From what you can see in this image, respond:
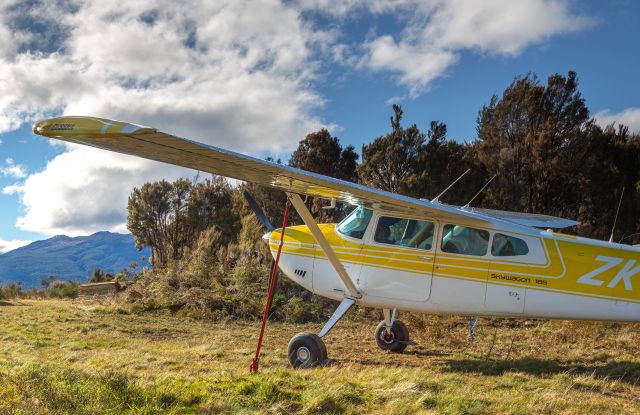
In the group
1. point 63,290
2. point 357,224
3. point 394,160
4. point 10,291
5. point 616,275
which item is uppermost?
point 394,160

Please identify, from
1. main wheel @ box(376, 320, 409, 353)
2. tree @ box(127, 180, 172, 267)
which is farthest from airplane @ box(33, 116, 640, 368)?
tree @ box(127, 180, 172, 267)

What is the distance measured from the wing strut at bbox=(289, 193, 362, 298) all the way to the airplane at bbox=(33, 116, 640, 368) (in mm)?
15

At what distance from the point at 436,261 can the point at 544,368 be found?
208cm

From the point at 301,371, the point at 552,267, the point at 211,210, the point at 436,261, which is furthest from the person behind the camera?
the point at 211,210

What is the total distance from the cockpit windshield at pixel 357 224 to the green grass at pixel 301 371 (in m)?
2.01

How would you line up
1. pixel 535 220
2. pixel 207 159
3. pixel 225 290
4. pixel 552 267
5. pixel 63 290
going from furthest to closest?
1. pixel 63 290
2. pixel 225 290
3. pixel 535 220
4. pixel 552 267
5. pixel 207 159

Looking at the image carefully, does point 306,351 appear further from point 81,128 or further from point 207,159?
point 81,128

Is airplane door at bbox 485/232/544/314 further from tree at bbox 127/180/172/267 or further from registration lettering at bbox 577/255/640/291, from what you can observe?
tree at bbox 127/180/172/267

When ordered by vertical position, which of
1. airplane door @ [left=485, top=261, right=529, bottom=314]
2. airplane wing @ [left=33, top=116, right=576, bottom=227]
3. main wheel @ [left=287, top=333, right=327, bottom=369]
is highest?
airplane wing @ [left=33, top=116, right=576, bottom=227]

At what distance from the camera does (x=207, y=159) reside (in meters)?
5.26

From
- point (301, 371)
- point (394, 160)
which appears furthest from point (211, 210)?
point (301, 371)

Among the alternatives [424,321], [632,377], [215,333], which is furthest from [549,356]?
[215,333]

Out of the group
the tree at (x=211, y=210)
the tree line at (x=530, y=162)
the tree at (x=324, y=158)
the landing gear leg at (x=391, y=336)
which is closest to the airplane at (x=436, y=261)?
the landing gear leg at (x=391, y=336)

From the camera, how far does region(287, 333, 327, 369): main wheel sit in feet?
21.9
